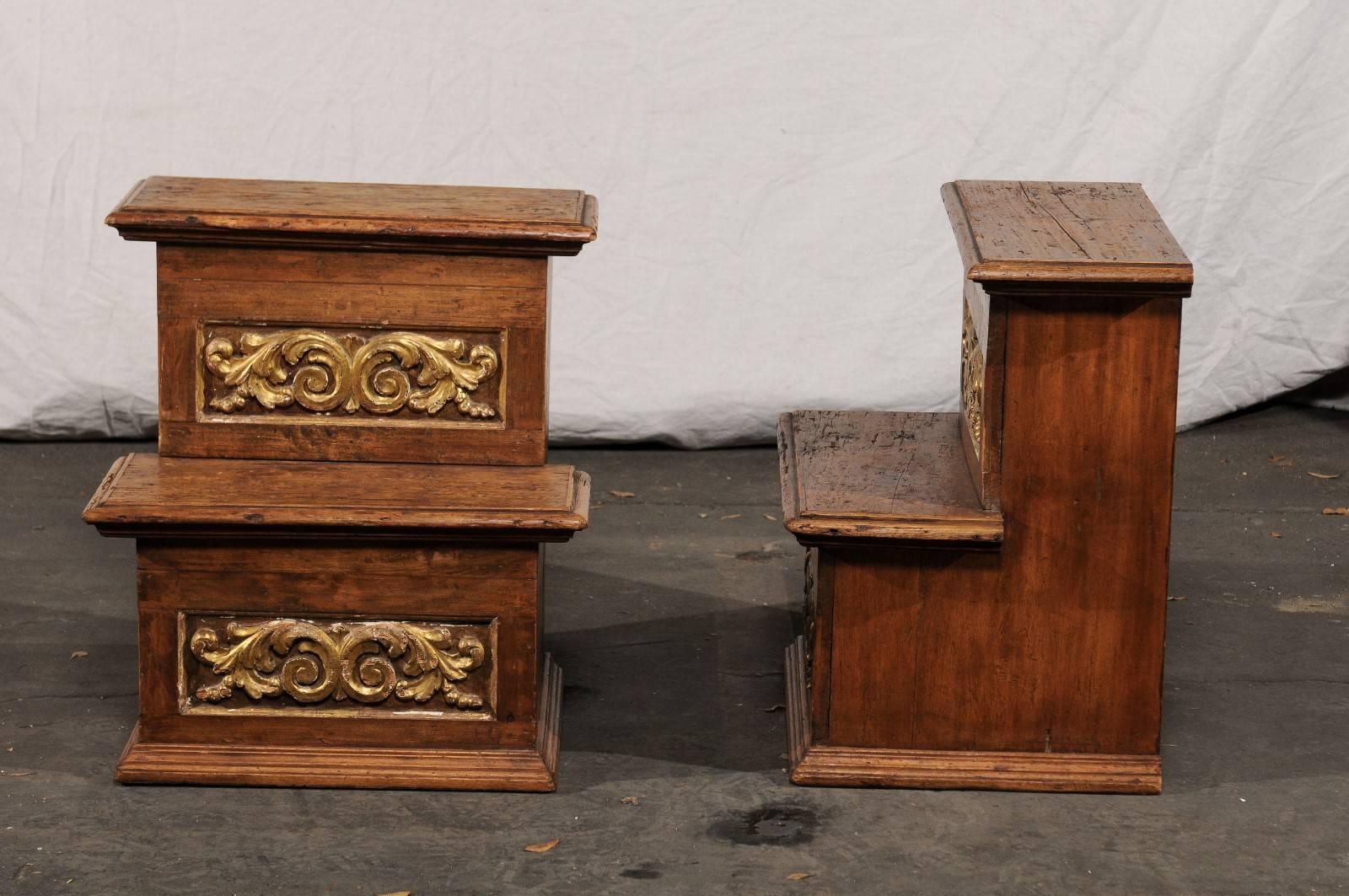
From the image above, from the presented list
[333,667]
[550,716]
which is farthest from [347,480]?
[550,716]

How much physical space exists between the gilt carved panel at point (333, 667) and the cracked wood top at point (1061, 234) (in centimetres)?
111

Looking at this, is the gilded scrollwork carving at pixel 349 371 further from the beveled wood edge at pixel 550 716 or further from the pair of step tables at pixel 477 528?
the beveled wood edge at pixel 550 716

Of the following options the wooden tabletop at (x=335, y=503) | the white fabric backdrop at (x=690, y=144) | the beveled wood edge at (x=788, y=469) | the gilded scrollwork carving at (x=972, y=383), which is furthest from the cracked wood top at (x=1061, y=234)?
the white fabric backdrop at (x=690, y=144)

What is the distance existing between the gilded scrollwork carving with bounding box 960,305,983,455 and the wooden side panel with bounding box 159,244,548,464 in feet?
2.61

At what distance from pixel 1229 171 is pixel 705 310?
1690 millimetres

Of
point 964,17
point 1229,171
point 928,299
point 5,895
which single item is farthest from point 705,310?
point 5,895

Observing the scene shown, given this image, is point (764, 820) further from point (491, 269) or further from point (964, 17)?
point (964, 17)

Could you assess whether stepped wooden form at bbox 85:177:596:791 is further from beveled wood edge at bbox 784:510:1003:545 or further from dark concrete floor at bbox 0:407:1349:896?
beveled wood edge at bbox 784:510:1003:545

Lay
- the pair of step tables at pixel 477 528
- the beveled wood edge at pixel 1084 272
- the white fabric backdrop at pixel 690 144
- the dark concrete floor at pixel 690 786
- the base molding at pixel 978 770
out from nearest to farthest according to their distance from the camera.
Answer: the dark concrete floor at pixel 690 786 → the beveled wood edge at pixel 1084 272 → the pair of step tables at pixel 477 528 → the base molding at pixel 978 770 → the white fabric backdrop at pixel 690 144

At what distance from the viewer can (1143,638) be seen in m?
3.25

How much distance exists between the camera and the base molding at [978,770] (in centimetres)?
328

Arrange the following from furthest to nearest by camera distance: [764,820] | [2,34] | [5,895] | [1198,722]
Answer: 1. [2,34]
2. [1198,722]
3. [764,820]
4. [5,895]

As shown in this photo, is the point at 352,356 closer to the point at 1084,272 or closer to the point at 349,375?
the point at 349,375

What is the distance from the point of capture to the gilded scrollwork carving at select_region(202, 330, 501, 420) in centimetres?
325
